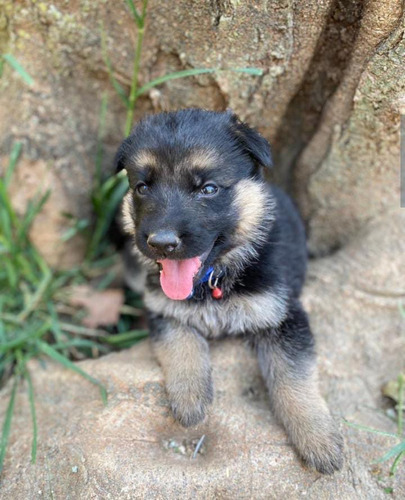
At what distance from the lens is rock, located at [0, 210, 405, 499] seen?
2621mm

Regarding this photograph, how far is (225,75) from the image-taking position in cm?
342

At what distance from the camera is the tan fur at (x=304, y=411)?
8.71 ft

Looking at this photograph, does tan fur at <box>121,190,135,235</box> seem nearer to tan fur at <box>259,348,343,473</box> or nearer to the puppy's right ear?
the puppy's right ear

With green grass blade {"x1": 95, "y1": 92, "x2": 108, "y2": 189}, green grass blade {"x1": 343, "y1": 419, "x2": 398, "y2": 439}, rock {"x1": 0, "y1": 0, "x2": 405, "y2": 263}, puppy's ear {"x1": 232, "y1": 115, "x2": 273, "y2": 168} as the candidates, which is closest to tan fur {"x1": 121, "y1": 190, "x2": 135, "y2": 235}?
puppy's ear {"x1": 232, "y1": 115, "x2": 273, "y2": 168}

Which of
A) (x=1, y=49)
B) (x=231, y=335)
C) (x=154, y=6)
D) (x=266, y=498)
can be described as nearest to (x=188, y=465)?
(x=266, y=498)

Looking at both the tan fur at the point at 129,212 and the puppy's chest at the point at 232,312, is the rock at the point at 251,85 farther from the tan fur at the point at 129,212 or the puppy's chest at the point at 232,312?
the puppy's chest at the point at 232,312

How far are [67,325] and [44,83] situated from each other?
203 cm

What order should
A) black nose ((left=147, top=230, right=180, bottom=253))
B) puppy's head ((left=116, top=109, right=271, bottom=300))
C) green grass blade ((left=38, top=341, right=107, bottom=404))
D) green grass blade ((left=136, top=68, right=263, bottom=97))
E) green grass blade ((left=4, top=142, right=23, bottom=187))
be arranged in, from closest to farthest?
black nose ((left=147, top=230, right=180, bottom=253))
puppy's head ((left=116, top=109, right=271, bottom=300))
green grass blade ((left=38, top=341, right=107, bottom=404))
green grass blade ((left=136, top=68, right=263, bottom=97))
green grass blade ((left=4, top=142, right=23, bottom=187))

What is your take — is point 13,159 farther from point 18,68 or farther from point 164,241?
point 164,241

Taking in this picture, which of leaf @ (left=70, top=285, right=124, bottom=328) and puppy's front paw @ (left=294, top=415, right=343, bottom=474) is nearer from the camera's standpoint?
puppy's front paw @ (left=294, top=415, right=343, bottom=474)

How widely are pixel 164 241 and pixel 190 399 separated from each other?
3.33ft

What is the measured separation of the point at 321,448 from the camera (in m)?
2.65

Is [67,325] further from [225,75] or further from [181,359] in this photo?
[225,75]

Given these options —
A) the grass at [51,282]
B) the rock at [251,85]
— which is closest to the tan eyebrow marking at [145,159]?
the grass at [51,282]
